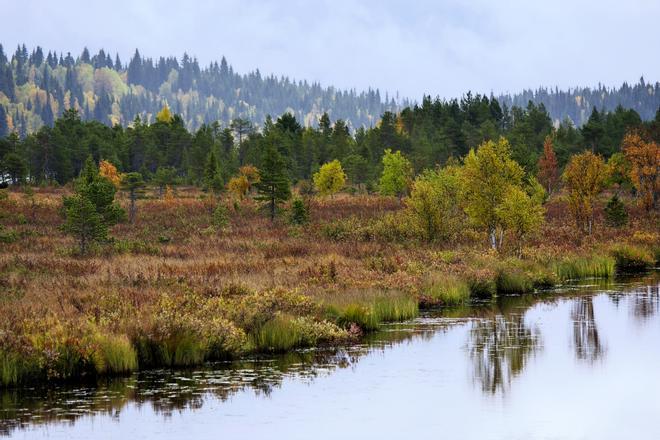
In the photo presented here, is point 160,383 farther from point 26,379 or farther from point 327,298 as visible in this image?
point 327,298

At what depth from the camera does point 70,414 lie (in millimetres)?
15430

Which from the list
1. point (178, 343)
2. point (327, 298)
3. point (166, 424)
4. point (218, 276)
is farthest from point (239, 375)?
point (218, 276)

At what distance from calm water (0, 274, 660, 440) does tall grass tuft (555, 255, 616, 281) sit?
15196mm

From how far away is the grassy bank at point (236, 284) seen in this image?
61.2 feet

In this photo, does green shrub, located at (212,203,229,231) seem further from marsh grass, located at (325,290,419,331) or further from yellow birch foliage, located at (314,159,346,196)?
marsh grass, located at (325,290,419,331)

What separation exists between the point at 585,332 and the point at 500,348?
14.5 ft

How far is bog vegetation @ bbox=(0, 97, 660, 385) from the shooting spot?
64.9ft

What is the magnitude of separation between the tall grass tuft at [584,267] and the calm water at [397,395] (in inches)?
598

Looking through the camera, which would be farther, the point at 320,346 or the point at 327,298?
the point at 327,298

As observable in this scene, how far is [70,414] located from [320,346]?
27.9 ft

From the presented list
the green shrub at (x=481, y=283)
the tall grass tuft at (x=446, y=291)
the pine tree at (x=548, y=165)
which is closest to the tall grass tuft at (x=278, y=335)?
the tall grass tuft at (x=446, y=291)

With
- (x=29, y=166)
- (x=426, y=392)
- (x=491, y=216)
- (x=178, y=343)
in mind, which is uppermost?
(x=29, y=166)

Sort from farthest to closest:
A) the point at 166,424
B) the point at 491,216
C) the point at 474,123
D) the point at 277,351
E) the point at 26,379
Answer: the point at 474,123
the point at 491,216
the point at 277,351
the point at 26,379
the point at 166,424

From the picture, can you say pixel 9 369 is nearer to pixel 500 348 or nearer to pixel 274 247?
pixel 500 348
